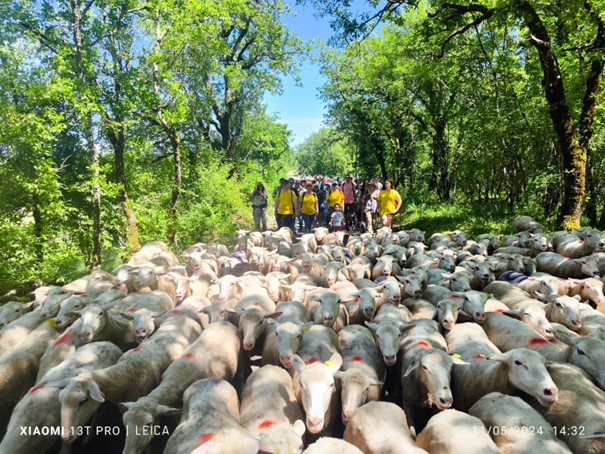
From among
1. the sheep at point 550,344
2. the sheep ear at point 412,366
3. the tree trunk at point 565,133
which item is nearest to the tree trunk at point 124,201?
the sheep ear at point 412,366

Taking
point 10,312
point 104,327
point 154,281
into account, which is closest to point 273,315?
point 104,327

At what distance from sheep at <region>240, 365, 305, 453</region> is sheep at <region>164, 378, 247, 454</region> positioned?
0.48 ft

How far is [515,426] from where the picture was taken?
296 cm

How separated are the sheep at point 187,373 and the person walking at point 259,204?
8.57 metres

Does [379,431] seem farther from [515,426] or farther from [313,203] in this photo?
[313,203]

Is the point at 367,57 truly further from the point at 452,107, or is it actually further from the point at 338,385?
the point at 338,385

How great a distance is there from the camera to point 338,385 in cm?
389

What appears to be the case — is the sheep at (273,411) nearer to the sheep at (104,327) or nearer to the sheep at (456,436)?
the sheep at (456,436)

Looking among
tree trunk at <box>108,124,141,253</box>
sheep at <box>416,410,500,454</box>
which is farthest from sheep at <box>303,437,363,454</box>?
tree trunk at <box>108,124,141,253</box>

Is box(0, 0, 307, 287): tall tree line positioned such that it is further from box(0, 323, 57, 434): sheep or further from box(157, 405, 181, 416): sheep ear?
box(157, 405, 181, 416): sheep ear

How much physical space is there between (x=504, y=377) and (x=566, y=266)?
5.32 metres

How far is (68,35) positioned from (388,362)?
39.5 feet

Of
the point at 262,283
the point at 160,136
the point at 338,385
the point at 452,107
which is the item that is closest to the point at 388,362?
the point at 338,385

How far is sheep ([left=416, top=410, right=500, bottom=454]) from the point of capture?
108 inches
